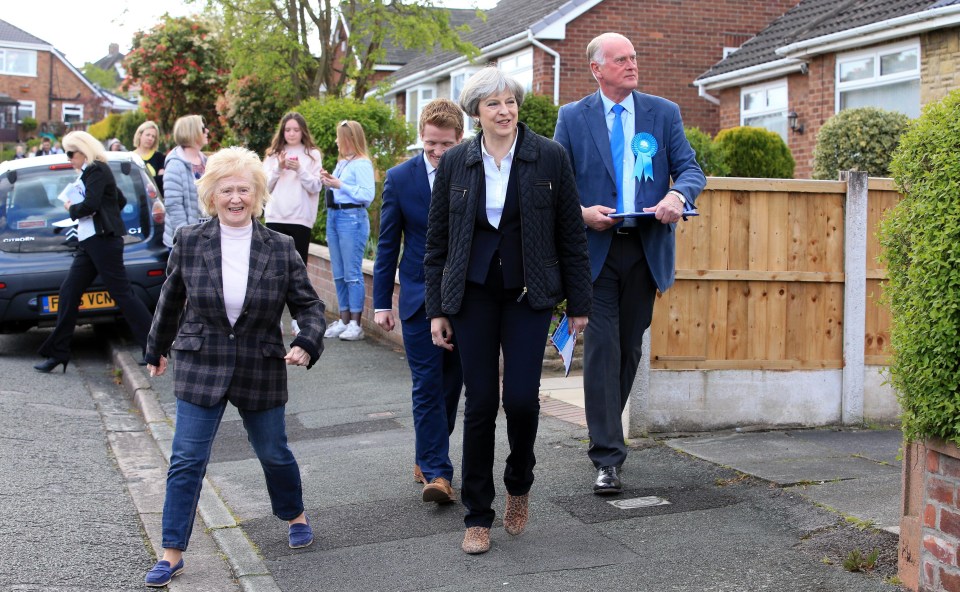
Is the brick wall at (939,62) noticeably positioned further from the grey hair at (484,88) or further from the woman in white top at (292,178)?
the grey hair at (484,88)

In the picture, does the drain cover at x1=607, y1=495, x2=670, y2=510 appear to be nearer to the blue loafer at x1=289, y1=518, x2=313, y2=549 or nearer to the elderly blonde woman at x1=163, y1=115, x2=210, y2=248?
the blue loafer at x1=289, y1=518, x2=313, y2=549

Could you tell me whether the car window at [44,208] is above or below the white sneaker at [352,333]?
above

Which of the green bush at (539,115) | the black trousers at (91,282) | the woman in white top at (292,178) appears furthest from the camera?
the green bush at (539,115)

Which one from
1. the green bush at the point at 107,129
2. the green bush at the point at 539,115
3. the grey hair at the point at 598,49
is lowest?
the grey hair at the point at 598,49

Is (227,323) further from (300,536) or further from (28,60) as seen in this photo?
(28,60)

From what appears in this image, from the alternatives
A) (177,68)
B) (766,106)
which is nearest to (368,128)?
(766,106)

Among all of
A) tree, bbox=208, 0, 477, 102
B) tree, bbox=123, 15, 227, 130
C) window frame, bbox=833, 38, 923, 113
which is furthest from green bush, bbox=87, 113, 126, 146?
window frame, bbox=833, 38, 923, 113

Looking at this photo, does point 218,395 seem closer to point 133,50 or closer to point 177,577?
point 177,577

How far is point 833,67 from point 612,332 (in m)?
13.6

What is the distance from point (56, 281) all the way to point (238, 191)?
6335 millimetres

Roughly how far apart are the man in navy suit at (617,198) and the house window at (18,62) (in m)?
74.0

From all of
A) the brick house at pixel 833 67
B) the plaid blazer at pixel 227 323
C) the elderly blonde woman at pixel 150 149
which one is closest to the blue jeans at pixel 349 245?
the elderly blonde woman at pixel 150 149

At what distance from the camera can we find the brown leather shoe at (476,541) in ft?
15.6

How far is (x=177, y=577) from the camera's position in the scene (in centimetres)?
474
